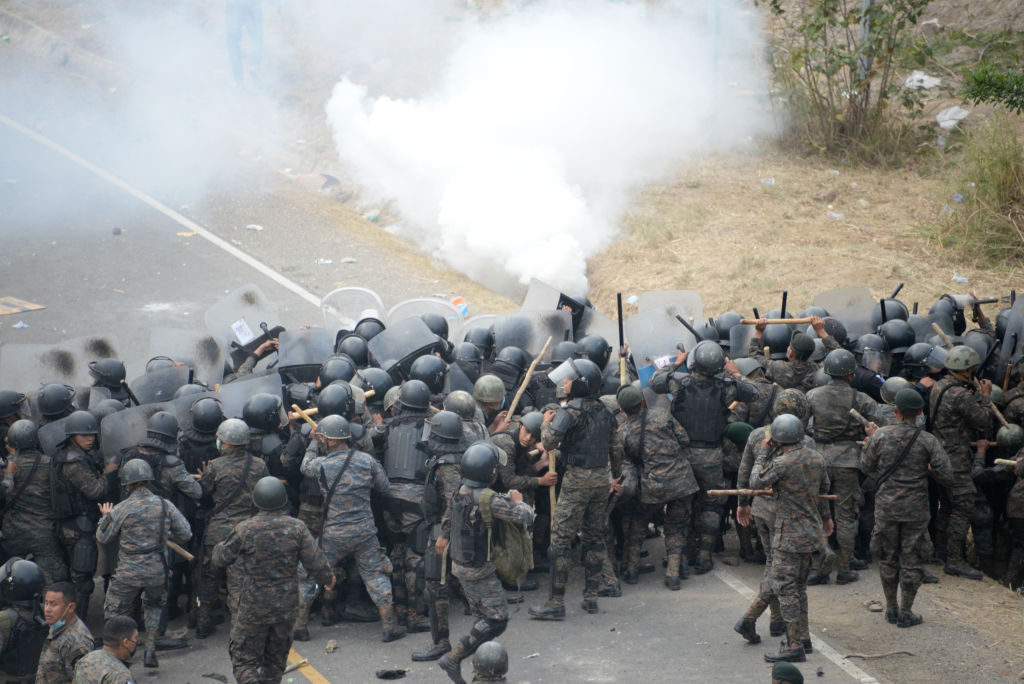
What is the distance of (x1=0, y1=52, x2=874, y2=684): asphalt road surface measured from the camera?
273 inches

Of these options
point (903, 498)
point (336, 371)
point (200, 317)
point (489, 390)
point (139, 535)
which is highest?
point (200, 317)

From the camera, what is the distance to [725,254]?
1557 cm

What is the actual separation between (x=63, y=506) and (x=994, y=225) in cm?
1291

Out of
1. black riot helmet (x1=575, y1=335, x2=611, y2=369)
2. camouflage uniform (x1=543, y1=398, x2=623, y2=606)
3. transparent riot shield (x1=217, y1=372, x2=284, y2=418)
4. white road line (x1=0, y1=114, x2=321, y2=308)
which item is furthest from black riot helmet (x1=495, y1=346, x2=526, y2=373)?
white road line (x1=0, y1=114, x2=321, y2=308)

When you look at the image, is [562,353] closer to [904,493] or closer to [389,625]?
[389,625]

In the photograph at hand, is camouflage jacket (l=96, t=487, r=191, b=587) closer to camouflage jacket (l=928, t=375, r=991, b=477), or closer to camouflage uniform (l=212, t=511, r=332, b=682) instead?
camouflage uniform (l=212, t=511, r=332, b=682)

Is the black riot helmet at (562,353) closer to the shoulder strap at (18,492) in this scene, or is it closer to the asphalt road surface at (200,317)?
the asphalt road surface at (200,317)

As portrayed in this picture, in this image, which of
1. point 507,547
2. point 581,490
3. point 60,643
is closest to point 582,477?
point 581,490

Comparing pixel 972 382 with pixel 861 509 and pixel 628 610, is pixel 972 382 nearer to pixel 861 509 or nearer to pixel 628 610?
pixel 861 509

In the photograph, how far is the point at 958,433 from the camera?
319 inches

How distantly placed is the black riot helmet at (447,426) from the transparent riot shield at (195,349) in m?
3.50

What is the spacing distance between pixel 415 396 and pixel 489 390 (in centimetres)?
68

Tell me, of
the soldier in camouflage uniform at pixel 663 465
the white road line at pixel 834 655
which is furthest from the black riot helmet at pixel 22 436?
the white road line at pixel 834 655

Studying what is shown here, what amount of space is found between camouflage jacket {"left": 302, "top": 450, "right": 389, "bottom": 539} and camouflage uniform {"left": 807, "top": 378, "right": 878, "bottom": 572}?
341 cm
